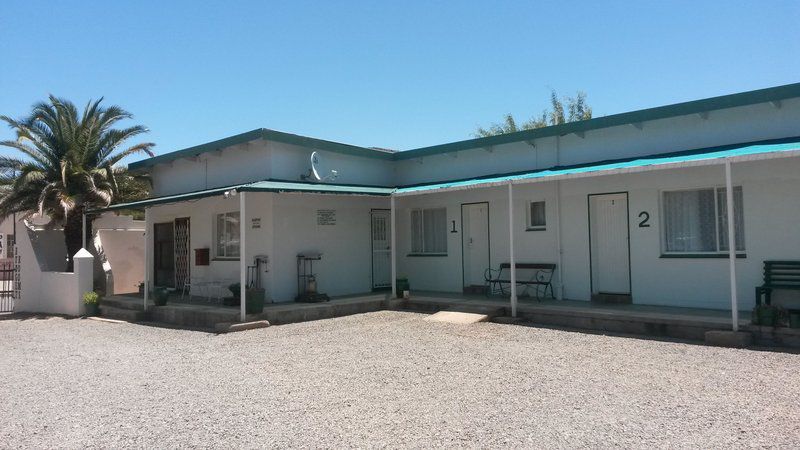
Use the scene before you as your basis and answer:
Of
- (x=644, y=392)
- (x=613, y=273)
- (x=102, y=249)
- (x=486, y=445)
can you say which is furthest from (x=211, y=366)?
(x=102, y=249)

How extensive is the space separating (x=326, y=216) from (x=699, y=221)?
777 cm

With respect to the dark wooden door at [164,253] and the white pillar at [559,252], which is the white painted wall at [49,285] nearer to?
the dark wooden door at [164,253]

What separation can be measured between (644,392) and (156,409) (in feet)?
15.8

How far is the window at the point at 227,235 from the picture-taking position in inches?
520

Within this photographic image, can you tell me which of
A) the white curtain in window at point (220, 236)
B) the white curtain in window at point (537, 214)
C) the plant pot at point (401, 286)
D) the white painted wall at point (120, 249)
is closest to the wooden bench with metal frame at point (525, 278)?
the white curtain in window at point (537, 214)

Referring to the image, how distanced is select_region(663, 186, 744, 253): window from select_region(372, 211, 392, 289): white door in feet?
22.0

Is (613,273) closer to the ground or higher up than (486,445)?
higher up

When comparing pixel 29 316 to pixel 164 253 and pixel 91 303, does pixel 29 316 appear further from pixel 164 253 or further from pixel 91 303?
pixel 164 253

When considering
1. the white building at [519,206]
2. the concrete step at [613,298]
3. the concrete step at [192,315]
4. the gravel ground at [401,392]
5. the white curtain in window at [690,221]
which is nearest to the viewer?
the gravel ground at [401,392]

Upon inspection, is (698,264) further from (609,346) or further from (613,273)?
(609,346)

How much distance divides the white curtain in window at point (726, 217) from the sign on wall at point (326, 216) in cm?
798

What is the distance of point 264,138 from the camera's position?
12062 millimetres

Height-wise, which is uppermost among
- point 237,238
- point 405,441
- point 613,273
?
point 237,238

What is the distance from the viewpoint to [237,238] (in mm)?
13164
